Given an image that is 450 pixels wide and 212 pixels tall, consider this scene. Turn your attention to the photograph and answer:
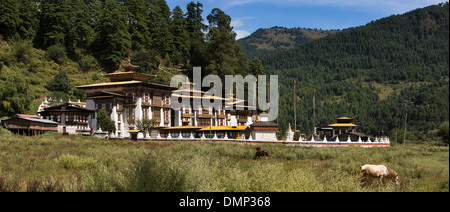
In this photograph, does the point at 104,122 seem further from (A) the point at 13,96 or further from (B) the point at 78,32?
(B) the point at 78,32

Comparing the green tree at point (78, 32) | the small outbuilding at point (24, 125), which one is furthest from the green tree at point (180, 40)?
the small outbuilding at point (24, 125)

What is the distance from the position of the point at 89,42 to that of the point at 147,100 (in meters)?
38.0

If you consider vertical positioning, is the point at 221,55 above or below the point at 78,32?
below

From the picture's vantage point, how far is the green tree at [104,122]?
198 ft

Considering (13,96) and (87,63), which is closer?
(13,96)

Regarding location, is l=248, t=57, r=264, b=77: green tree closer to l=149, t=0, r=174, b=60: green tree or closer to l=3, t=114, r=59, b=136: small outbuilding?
l=149, t=0, r=174, b=60: green tree

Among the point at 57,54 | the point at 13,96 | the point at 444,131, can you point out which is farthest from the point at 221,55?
the point at 444,131

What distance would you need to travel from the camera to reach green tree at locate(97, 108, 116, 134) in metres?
60.5

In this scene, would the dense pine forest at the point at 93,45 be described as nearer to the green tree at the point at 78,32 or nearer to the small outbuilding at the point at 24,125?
the green tree at the point at 78,32

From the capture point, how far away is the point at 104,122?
198 ft

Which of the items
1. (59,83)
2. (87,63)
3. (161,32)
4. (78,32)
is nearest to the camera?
(59,83)

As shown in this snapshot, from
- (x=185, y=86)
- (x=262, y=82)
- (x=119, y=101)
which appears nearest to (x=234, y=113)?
(x=185, y=86)

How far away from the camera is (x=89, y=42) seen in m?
96.8

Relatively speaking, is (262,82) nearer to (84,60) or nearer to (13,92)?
(84,60)
